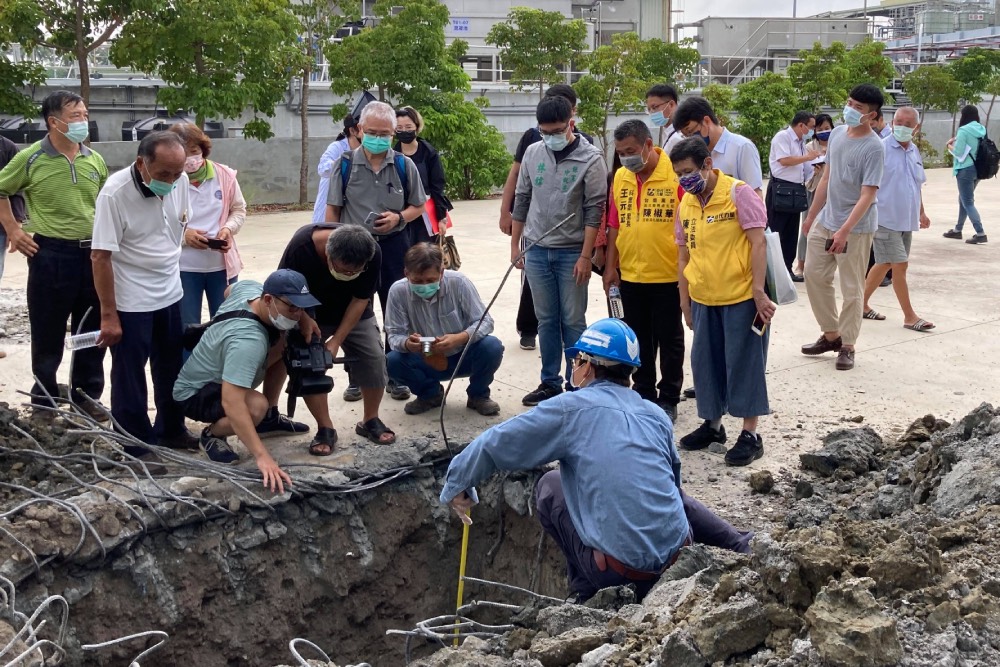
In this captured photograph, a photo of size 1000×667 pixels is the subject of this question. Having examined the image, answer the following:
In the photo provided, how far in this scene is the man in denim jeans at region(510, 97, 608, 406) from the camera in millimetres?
5719

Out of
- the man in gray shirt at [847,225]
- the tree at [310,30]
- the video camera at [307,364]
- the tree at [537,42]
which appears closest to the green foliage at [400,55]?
the tree at [310,30]

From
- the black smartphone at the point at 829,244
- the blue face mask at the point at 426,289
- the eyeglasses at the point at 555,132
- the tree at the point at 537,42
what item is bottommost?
the blue face mask at the point at 426,289

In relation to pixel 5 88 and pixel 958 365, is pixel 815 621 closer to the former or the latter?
pixel 958 365

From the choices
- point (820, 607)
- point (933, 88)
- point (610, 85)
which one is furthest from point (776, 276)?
point (933, 88)

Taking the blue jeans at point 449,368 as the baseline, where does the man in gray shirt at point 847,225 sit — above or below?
above

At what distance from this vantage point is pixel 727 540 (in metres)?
4.07

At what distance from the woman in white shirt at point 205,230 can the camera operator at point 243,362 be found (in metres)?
0.83

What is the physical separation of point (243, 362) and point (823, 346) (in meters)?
4.28

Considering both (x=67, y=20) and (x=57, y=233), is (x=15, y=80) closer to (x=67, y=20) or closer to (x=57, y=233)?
(x=67, y=20)

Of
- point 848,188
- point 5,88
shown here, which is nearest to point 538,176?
point 848,188

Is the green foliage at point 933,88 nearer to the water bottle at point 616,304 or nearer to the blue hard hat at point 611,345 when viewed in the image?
the water bottle at point 616,304

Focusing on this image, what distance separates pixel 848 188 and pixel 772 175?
221cm

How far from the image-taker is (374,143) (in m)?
5.82

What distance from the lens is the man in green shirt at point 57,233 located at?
530cm
